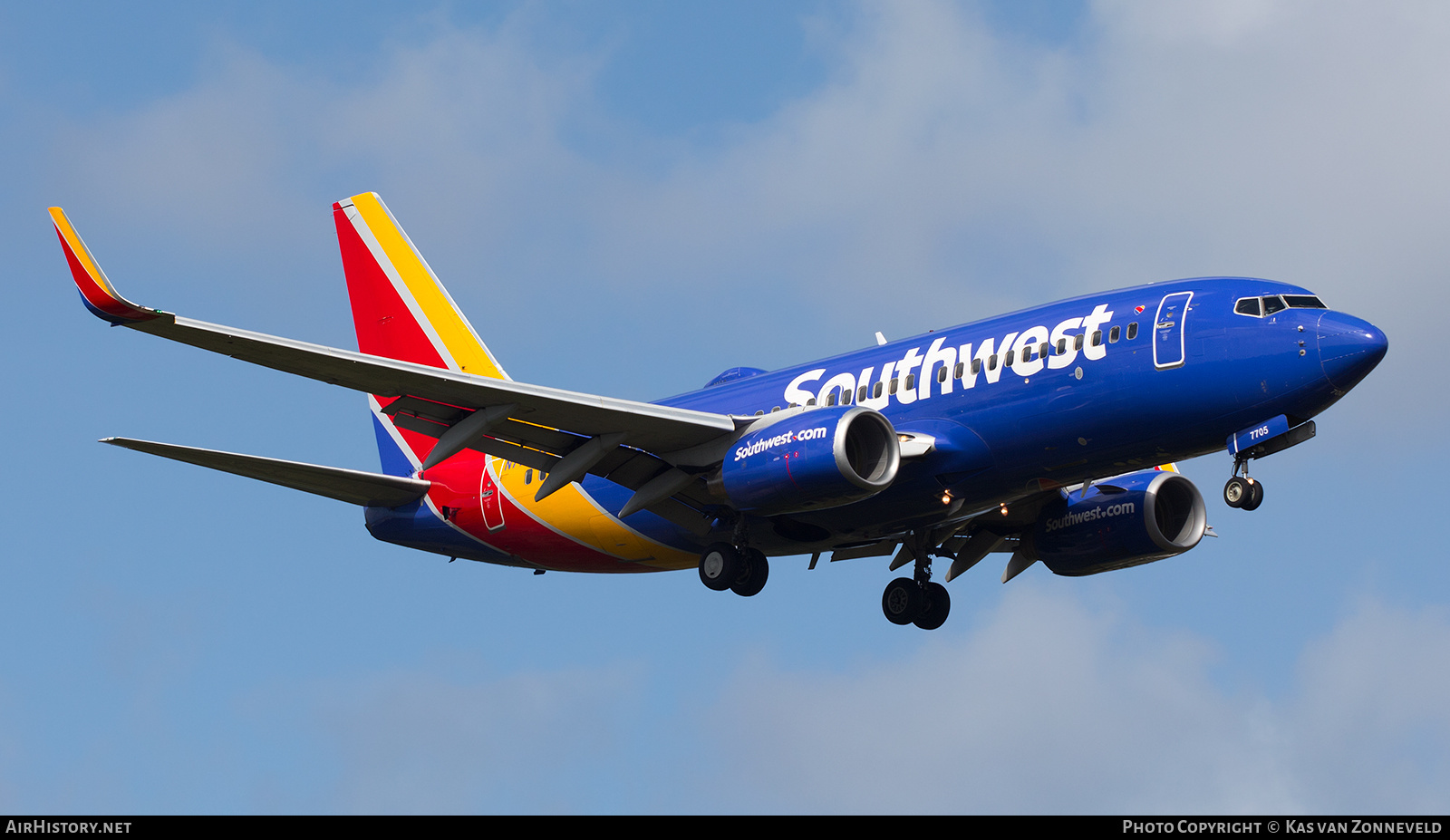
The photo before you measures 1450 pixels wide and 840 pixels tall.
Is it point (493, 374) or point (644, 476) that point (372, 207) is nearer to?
point (493, 374)

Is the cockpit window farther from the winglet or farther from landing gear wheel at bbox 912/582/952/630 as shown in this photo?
the winglet

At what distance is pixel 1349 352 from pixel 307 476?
2093 cm

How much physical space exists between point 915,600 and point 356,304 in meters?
16.3

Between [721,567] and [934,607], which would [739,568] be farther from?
[934,607]

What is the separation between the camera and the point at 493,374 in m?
42.1

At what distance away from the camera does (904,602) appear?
3869 centimetres

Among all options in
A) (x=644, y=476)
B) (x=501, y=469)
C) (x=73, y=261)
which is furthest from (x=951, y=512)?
(x=73, y=261)

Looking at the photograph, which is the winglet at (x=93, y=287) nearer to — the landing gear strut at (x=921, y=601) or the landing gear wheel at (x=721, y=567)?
the landing gear wheel at (x=721, y=567)

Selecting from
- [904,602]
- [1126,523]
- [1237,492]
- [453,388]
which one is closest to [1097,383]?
[1237,492]

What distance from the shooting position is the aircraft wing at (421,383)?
27344 millimetres

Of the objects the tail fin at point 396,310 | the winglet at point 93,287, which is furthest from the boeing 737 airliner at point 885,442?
the tail fin at point 396,310

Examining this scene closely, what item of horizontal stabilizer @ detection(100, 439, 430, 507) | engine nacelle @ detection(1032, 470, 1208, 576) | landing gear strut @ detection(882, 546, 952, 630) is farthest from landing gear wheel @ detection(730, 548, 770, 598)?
horizontal stabilizer @ detection(100, 439, 430, 507)

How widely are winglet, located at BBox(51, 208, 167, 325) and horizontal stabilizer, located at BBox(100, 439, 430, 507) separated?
4.47 metres

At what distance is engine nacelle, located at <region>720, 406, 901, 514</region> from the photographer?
103ft
